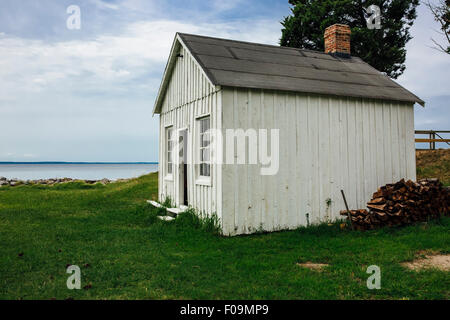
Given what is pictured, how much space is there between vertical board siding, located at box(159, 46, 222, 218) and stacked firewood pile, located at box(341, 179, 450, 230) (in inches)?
131

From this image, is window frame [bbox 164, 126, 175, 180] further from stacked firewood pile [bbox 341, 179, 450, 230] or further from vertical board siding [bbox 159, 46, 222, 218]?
stacked firewood pile [bbox 341, 179, 450, 230]

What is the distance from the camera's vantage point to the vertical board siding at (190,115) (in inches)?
345

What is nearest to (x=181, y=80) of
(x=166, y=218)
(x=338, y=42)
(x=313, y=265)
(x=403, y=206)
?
(x=166, y=218)

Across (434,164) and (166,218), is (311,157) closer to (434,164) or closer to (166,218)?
(166,218)

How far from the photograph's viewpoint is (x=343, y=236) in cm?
809

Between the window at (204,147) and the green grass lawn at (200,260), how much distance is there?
1366mm

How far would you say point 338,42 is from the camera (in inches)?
506

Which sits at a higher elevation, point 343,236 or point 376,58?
point 376,58

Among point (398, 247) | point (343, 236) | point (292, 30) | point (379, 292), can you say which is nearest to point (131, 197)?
point (343, 236)

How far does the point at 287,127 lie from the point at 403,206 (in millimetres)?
3256

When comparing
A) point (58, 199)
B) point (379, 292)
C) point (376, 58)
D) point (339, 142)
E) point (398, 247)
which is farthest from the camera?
point (376, 58)

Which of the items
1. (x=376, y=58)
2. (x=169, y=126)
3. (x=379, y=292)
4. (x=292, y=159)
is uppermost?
(x=376, y=58)
